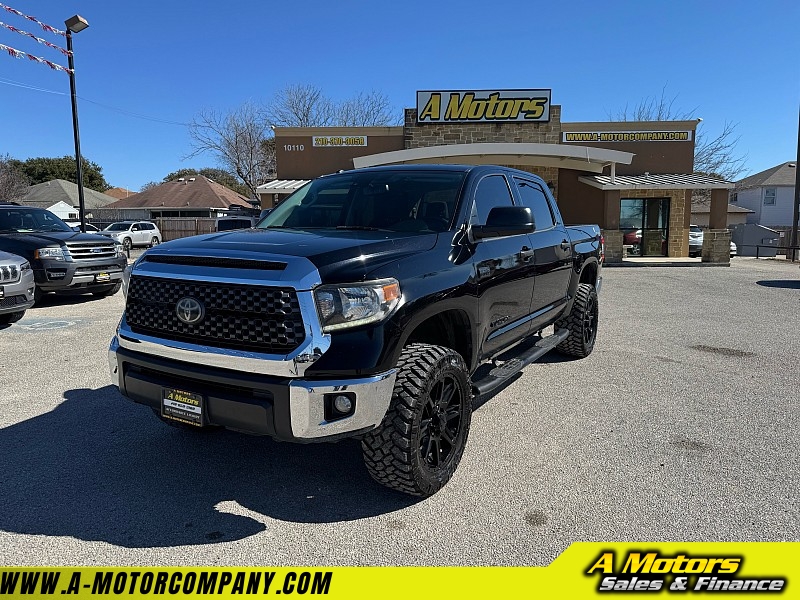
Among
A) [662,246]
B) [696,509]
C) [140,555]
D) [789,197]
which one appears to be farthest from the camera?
[789,197]

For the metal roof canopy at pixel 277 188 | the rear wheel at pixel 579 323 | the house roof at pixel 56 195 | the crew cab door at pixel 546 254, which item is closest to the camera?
the crew cab door at pixel 546 254

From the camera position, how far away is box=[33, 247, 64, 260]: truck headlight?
9.54m

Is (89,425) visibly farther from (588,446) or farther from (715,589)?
(715,589)

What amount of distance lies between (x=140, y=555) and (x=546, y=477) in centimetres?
231

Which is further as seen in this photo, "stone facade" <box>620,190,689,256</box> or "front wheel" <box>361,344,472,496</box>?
"stone facade" <box>620,190,689,256</box>

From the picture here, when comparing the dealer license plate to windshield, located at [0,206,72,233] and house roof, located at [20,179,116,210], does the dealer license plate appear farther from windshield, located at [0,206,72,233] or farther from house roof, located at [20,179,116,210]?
house roof, located at [20,179,116,210]

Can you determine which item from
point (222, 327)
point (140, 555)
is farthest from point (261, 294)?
point (140, 555)

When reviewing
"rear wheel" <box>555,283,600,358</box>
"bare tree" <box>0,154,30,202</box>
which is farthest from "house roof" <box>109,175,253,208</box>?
"rear wheel" <box>555,283,600,358</box>

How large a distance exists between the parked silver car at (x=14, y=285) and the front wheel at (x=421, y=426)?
6.68 m

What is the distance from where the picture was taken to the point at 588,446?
13.2ft

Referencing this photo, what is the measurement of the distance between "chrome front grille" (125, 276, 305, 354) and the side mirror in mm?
1440

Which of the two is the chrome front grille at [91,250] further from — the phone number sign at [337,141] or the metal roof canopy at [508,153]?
the phone number sign at [337,141]

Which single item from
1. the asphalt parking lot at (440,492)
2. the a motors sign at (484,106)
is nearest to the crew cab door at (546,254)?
the asphalt parking lot at (440,492)

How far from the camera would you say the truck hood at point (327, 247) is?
283 centimetres
